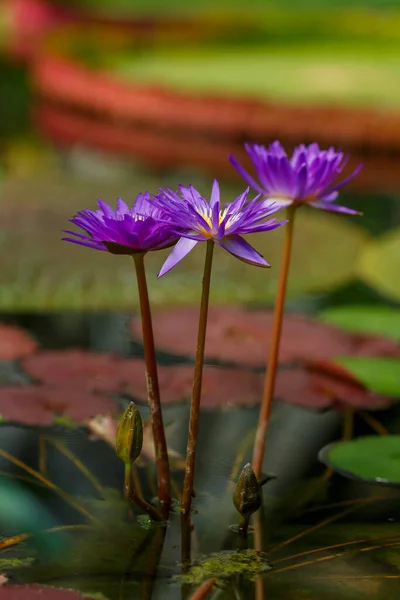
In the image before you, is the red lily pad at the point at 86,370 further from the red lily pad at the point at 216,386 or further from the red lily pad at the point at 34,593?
the red lily pad at the point at 34,593

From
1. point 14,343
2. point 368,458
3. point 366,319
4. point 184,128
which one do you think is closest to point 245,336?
point 366,319

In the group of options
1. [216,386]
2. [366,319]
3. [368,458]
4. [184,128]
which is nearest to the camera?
[368,458]

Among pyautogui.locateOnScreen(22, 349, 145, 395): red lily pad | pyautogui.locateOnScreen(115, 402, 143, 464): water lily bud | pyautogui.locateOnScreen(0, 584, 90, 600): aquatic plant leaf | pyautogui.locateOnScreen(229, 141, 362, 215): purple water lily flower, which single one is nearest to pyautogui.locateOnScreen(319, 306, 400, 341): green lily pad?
pyautogui.locateOnScreen(22, 349, 145, 395): red lily pad

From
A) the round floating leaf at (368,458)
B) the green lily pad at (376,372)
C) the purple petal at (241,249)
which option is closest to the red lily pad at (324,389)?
the green lily pad at (376,372)

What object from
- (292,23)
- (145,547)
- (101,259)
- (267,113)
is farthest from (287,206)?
(292,23)

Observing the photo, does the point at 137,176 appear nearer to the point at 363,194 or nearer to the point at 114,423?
the point at 363,194

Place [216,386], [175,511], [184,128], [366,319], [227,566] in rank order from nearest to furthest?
[227,566] → [175,511] → [216,386] → [366,319] → [184,128]

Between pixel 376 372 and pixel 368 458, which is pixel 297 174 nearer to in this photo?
pixel 368 458

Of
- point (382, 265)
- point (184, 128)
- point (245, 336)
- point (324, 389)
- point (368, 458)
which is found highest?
point (184, 128)
